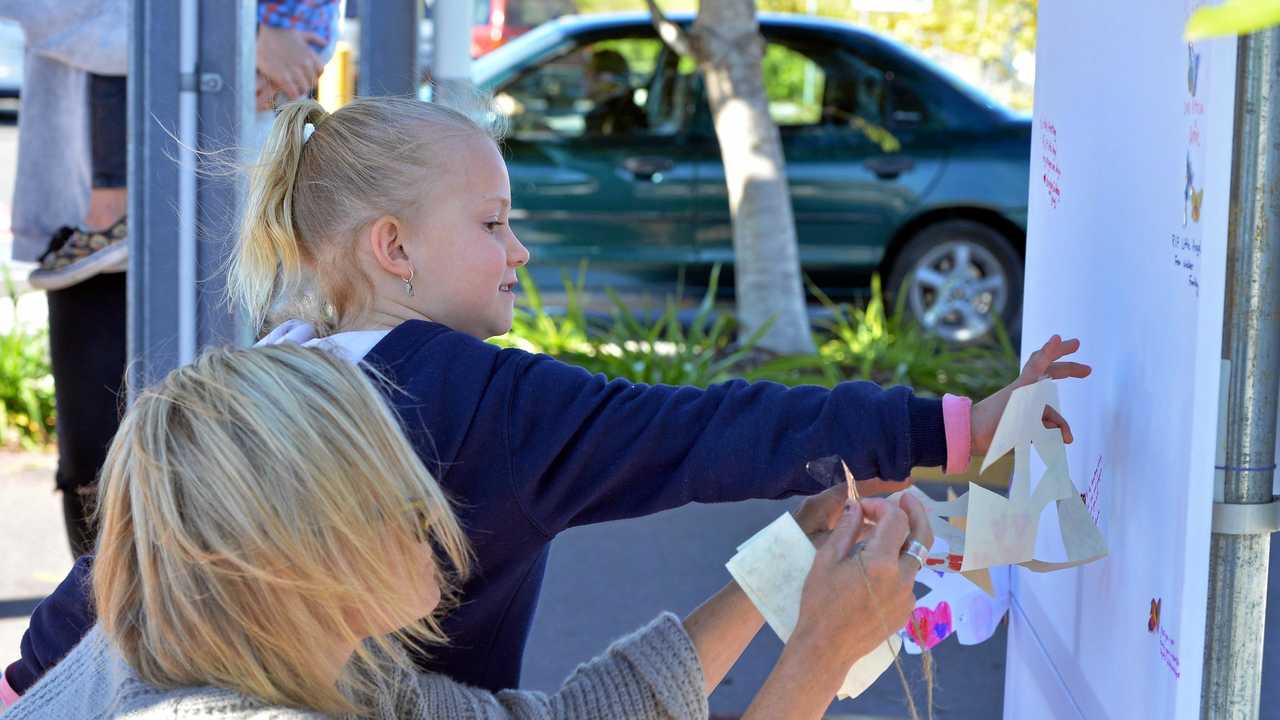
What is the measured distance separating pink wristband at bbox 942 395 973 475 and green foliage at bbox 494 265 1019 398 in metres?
3.79

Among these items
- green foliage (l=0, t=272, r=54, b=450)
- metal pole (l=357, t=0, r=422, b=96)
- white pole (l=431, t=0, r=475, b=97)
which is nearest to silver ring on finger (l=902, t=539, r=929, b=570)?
metal pole (l=357, t=0, r=422, b=96)

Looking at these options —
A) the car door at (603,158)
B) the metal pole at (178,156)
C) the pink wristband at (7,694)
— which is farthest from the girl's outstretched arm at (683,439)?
the car door at (603,158)

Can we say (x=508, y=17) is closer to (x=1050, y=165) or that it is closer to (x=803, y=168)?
(x=803, y=168)

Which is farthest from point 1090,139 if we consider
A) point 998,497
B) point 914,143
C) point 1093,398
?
point 914,143

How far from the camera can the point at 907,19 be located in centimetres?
1526

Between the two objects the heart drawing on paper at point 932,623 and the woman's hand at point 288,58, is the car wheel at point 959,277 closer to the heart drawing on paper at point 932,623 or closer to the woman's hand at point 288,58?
the woman's hand at point 288,58

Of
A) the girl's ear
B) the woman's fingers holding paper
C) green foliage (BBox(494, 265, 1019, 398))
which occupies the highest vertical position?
the girl's ear

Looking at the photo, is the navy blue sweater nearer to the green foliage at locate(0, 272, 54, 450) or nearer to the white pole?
the white pole

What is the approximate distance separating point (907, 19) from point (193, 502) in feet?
48.4

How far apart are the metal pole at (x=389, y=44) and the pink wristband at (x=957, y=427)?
9.15 feet

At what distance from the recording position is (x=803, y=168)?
7258 mm

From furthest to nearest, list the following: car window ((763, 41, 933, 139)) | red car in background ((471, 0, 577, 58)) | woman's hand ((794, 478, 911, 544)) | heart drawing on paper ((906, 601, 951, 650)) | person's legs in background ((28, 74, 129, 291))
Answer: red car in background ((471, 0, 577, 58))
car window ((763, 41, 933, 139))
person's legs in background ((28, 74, 129, 291))
heart drawing on paper ((906, 601, 951, 650))
woman's hand ((794, 478, 911, 544))

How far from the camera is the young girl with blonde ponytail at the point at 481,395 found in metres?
1.47

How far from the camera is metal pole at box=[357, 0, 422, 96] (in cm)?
399
